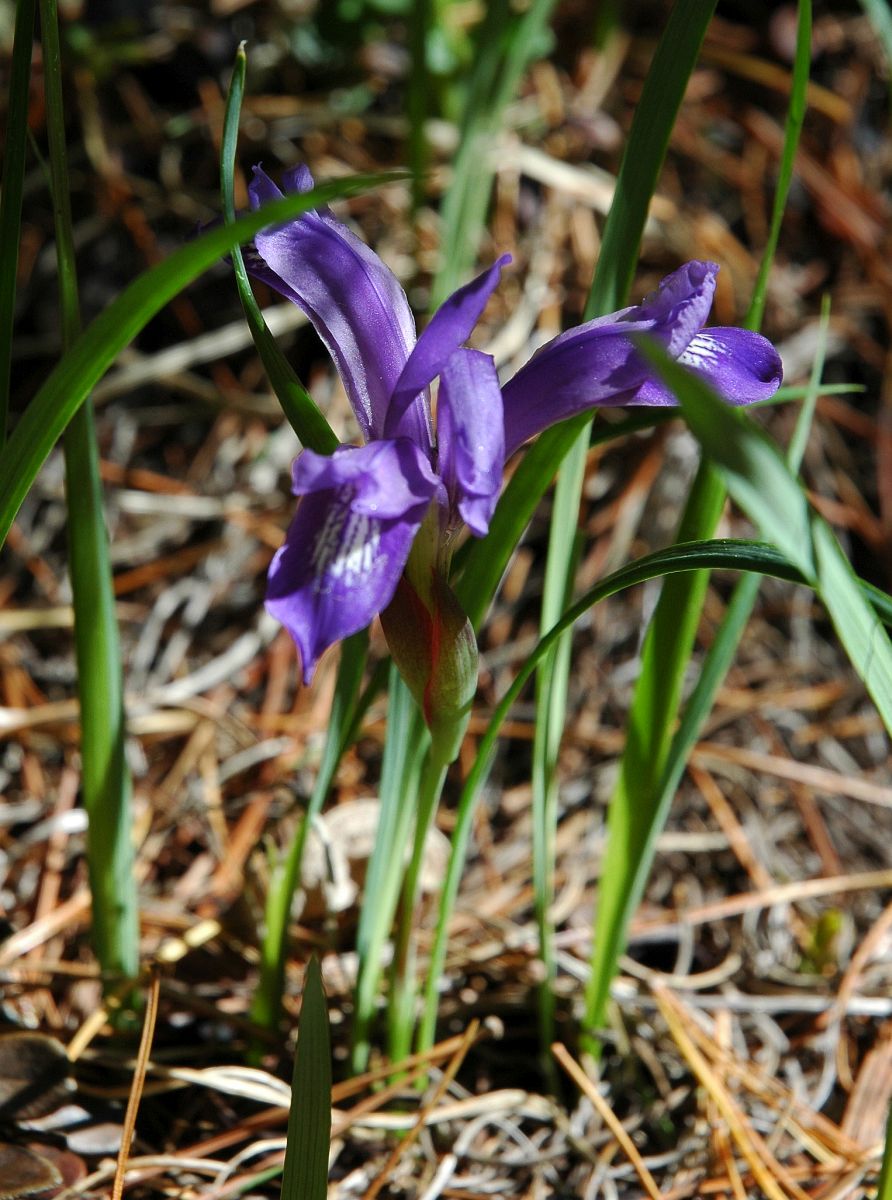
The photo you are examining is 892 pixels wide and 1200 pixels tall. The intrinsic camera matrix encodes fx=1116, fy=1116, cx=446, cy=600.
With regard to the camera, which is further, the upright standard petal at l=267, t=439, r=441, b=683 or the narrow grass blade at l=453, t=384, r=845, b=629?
the narrow grass blade at l=453, t=384, r=845, b=629

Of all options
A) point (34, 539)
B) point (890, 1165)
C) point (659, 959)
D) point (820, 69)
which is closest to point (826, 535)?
point (890, 1165)

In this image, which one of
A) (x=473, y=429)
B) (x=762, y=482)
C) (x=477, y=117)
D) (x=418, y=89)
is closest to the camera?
(x=762, y=482)

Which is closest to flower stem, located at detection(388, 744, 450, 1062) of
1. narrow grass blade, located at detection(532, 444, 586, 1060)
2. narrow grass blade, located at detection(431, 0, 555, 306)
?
narrow grass blade, located at detection(532, 444, 586, 1060)

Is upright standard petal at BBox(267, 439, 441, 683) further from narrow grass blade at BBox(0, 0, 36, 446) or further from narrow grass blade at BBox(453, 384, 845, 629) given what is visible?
narrow grass blade at BBox(0, 0, 36, 446)

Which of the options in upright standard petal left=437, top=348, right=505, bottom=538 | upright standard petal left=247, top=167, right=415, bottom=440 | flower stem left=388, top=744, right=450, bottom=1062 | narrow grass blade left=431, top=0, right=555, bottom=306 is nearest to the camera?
upright standard petal left=437, top=348, right=505, bottom=538

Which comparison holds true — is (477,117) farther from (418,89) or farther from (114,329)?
(114,329)

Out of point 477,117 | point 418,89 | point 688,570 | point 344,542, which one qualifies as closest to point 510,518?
point 688,570
